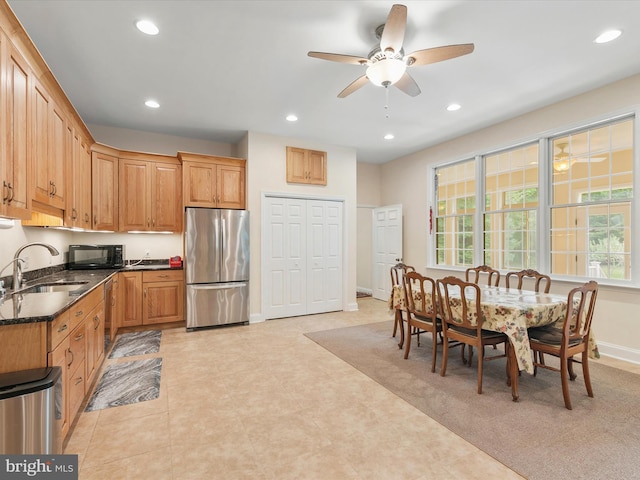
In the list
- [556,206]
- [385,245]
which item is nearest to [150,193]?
[385,245]

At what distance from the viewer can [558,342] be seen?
2477 mm

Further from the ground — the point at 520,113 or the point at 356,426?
the point at 520,113

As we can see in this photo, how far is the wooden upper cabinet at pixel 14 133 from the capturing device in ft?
6.03

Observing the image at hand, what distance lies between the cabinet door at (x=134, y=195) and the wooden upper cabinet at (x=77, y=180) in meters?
0.47

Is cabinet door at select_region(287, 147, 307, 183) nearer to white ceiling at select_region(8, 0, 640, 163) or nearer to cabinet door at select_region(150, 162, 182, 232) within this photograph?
white ceiling at select_region(8, 0, 640, 163)

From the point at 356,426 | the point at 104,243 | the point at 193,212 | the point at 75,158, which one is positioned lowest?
the point at 356,426

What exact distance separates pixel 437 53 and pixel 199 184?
3620 mm

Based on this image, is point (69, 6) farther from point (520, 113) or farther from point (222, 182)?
point (520, 113)

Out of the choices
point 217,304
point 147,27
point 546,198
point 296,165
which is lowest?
point 217,304

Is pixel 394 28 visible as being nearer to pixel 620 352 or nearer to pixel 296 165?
pixel 296 165

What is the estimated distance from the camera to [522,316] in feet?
8.11

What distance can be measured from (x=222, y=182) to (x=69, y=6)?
271 centimetres

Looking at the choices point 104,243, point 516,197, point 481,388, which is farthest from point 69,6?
point 516,197

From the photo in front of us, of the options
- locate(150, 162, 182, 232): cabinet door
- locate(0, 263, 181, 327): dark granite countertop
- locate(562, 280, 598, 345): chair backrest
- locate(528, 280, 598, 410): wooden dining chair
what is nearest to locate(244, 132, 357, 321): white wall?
locate(150, 162, 182, 232): cabinet door
